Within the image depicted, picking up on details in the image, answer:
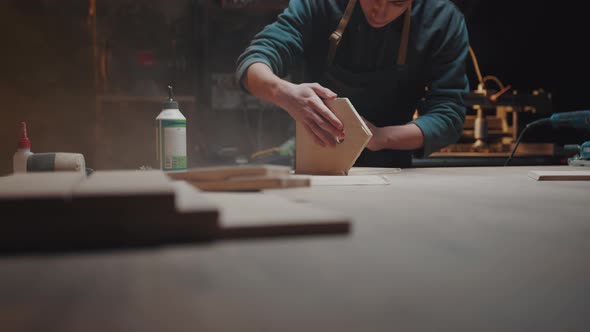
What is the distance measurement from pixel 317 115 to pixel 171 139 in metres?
0.36

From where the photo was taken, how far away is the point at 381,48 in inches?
75.8

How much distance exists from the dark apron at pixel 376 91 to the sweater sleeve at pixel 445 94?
139mm

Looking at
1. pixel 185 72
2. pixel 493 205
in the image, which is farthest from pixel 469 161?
pixel 493 205

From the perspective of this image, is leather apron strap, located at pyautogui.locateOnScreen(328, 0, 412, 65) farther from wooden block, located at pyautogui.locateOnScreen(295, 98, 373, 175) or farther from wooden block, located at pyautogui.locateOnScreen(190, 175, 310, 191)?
wooden block, located at pyautogui.locateOnScreen(190, 175, 310, 191)

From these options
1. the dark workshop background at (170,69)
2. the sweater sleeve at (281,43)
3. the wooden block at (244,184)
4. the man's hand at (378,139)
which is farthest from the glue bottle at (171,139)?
the dark workshop background at (170,69)

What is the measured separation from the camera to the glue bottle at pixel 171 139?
107 centimetres

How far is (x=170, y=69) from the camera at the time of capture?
295cm

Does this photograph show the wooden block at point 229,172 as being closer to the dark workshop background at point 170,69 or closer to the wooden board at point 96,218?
the wooden board at point 96,218

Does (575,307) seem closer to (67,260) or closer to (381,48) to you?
(67,260)

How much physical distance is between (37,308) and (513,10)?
329 centimetres

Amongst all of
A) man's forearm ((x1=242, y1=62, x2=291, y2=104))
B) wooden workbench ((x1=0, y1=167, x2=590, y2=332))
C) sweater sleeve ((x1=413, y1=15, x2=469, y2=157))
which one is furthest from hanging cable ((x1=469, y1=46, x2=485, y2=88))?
wooden workbench ((x1=0, y1=167, x2=590, y2=332))

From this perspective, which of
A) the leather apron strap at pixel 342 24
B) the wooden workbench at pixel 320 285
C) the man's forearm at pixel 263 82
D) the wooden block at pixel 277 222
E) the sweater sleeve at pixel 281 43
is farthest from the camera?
the leather apron strap at pixel 342 24

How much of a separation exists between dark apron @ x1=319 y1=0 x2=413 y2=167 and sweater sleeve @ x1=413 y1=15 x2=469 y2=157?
139 mm

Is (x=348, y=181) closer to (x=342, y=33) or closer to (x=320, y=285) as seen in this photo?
(x=320, y=285)
